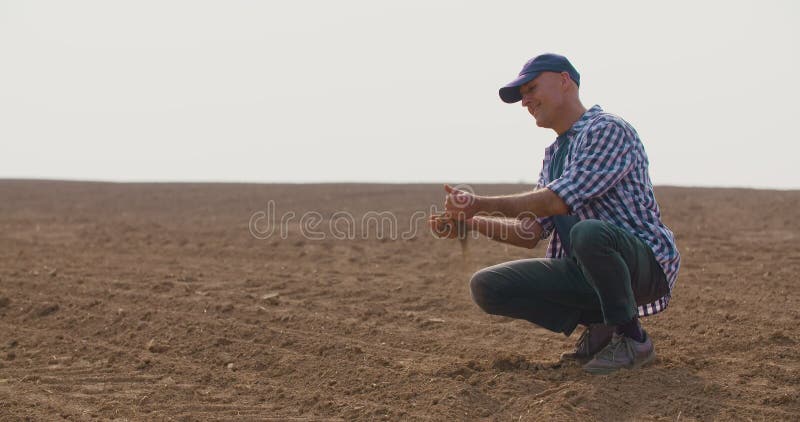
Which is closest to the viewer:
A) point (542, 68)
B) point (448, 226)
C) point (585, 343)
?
point (542, 68)

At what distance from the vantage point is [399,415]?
11.5 feet

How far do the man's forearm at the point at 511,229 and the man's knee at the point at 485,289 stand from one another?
0.68 feet

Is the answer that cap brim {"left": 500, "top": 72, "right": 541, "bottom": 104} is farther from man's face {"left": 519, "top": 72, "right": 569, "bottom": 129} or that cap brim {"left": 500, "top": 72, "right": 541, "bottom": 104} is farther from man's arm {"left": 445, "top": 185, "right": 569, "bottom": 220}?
man's arm {"left": 445, "top": 185, "right": 569, "bottom": 220}

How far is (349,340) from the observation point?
484cm

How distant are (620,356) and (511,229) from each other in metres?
0.78

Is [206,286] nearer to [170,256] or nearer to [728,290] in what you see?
[170,256]

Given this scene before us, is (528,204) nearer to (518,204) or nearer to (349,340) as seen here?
(518,204)

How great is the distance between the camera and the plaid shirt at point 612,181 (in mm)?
3625

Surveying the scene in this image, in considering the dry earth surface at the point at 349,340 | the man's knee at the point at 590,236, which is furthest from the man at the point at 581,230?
the dry earth surface at the point at 349,340

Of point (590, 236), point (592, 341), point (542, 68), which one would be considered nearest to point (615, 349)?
point (592, 341)

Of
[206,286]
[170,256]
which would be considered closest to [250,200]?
[170,256]

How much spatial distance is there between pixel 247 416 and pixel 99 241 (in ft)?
26.9

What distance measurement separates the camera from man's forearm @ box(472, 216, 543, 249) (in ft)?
13.5

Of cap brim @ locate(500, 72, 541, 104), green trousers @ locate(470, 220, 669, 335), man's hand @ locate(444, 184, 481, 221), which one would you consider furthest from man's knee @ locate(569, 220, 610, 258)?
cap brim @ locate(500, 72, 541, 104)
